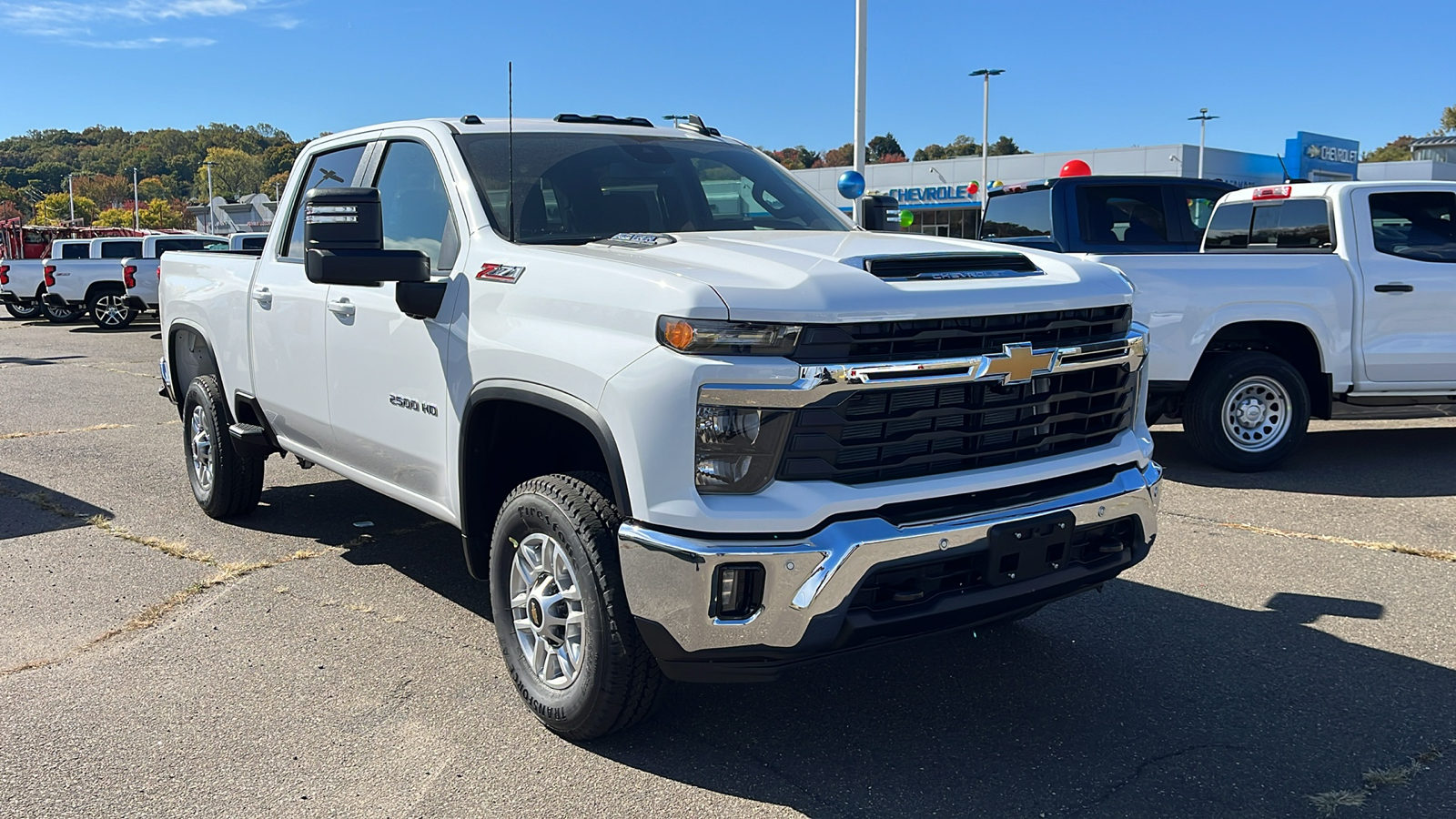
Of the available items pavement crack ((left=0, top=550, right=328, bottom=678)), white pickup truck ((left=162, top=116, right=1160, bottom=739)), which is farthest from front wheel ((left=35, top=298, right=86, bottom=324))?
white pickup truck ((left=162, top=116, right=1160, bottom=739))

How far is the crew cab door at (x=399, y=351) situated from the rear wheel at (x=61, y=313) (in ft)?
73.0

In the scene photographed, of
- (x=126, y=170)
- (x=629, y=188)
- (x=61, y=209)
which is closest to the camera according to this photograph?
(x=629, y=188)

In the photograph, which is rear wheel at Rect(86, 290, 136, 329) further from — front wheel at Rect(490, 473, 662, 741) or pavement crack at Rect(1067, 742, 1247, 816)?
pavement crack at Rect(1067, 742, 1247, 816)

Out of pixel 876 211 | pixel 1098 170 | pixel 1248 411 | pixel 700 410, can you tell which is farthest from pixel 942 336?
pixel 1098 170

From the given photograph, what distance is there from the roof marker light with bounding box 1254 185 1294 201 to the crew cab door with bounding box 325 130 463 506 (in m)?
6.22

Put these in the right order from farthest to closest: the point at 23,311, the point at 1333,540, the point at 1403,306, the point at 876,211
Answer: the point at 23,311 < the point at 1403,306 < the point at 1333,540 < the point at 876,211

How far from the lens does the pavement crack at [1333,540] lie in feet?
18.0

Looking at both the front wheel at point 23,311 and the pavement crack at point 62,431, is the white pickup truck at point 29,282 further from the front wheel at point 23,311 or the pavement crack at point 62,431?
the pavement crack at point 62,431

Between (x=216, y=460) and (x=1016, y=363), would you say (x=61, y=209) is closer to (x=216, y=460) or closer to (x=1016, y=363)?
(x=216, y=460)

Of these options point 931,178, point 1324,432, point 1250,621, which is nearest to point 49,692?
point 1250,621

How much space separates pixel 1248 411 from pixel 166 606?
6229 millimetres

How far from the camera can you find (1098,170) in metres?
38.0

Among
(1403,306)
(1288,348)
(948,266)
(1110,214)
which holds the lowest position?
(1288,348)

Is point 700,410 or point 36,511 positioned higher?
point 700,410
